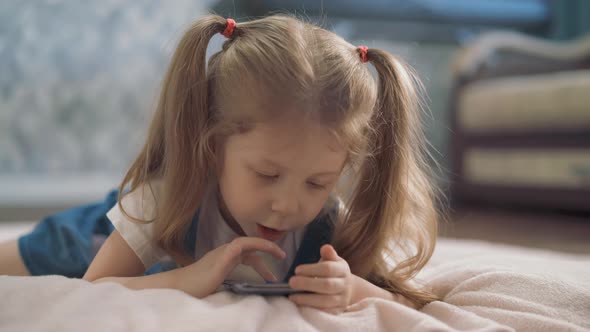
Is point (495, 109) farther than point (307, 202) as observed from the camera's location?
A: Yes

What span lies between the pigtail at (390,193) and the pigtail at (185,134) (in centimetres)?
22

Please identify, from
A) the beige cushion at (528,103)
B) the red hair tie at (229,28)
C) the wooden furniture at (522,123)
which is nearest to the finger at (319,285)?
the red hair tie at (229,28)

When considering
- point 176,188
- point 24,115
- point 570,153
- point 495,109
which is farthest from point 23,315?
point 495,109

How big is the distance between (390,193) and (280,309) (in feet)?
0.87

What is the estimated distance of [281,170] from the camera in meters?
0.72

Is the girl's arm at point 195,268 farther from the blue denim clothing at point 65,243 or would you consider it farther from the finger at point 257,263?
the blue denim clothing at point 65,243

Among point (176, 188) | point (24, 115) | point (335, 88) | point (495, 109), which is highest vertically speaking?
point (335, 88)

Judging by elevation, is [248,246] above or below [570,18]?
below

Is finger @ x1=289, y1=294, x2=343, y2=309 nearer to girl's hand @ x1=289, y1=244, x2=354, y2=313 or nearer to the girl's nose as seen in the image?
girl's hand @ x1=289, y1=244, x2=354, y2=313

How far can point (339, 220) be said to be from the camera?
35.4 inches

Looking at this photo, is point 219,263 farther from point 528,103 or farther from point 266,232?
point 528,103

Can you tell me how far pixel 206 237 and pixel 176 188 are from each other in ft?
0.40

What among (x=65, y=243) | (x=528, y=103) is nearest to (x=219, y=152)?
(x=65, y=243)

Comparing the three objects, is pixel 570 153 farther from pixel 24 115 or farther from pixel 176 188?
pixel 24 115
